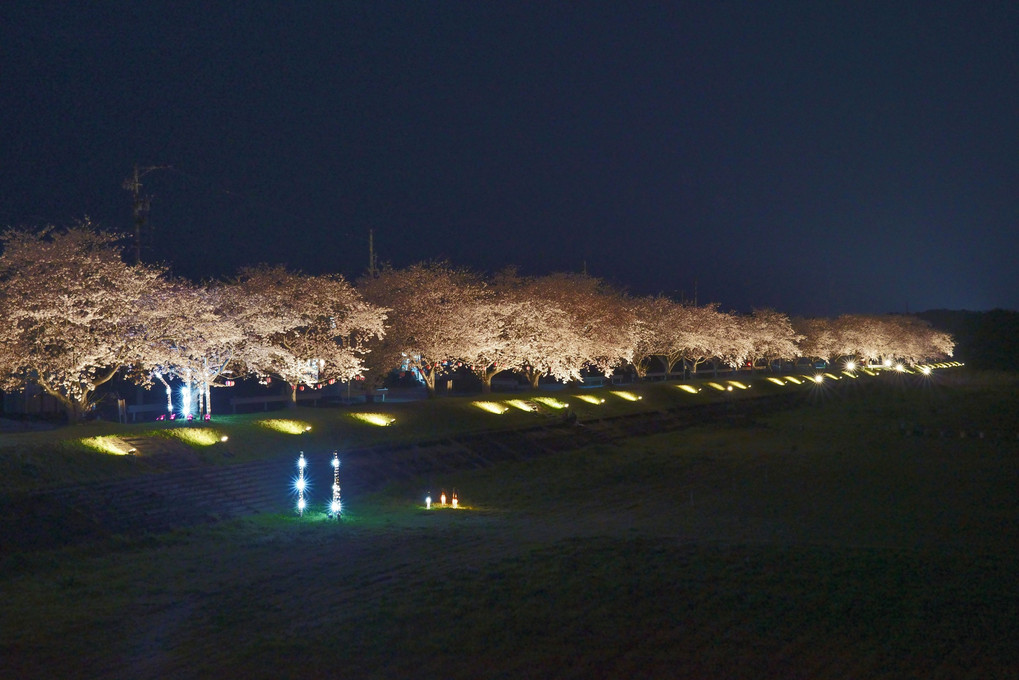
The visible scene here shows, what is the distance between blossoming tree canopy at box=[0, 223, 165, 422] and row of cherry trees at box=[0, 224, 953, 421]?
0.04 meters

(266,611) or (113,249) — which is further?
(113,249)

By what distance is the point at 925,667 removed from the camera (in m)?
8.37

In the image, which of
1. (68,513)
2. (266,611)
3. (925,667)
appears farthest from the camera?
(68,513)

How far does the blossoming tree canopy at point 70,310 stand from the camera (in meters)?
22.2

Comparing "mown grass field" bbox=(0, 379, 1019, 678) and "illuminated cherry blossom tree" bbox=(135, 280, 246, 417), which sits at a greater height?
"illuminated cherry blossom tree" bbox=(135, 280, 246, 417)

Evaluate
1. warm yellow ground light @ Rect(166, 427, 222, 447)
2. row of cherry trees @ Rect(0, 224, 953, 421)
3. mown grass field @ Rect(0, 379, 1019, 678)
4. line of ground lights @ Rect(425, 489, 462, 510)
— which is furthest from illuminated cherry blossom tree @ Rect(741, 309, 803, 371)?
warm yellow ground light @ Rect(166, 427, 222, 447)

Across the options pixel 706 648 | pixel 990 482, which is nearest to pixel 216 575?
pixel 706 648

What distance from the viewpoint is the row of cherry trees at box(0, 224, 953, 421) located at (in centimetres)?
2289

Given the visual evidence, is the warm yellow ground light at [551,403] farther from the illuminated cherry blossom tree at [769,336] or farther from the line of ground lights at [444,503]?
the illuminated cherry blossom tree at [769,336]

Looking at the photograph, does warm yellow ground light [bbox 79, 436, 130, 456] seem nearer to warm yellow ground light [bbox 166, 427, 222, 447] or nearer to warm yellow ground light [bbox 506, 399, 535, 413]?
warm yellow ground light [bbox 166, 427, 222, 447]

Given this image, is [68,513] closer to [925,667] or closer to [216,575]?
[216,575]

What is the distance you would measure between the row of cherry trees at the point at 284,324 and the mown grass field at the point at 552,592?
9152 millimetres

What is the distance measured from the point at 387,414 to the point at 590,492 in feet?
38.2

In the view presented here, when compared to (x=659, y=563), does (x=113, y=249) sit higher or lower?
higher
